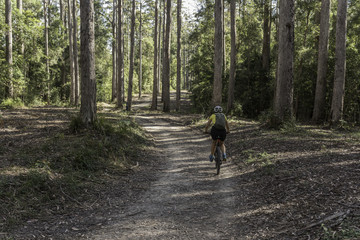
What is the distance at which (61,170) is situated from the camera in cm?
653

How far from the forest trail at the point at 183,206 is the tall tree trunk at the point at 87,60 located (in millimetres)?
3121

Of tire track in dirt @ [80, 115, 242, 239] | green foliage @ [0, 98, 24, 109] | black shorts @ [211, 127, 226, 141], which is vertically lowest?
tire track in dirt @ [80, 115, 242, 239]

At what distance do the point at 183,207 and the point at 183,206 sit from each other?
51 mm

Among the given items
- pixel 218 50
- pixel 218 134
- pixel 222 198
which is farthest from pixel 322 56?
pixel 222 198

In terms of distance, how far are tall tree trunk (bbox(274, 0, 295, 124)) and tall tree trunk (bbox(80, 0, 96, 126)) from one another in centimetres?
850

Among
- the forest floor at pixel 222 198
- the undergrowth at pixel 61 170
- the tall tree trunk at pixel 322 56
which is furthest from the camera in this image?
the tall tree trunk at pixel 322 56

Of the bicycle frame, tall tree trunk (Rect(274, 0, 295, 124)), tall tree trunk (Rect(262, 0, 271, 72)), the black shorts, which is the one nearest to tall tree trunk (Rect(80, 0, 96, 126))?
the black shorts

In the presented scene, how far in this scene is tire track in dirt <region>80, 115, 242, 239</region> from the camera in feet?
14.4

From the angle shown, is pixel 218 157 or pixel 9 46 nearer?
pixel 218 157

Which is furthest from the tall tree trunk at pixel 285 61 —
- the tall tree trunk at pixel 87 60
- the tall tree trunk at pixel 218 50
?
the tall tree trunk at pixel 87 60

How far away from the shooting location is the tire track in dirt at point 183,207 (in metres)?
4.40

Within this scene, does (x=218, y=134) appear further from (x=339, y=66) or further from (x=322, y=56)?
(x=322, y=56)

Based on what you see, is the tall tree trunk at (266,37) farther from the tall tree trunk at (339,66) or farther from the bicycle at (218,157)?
the bicycle at (218,157)

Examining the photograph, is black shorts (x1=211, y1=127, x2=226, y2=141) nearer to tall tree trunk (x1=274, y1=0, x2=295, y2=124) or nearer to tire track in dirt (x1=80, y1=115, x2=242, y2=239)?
tire track in dirt (x1=80, y1=115, x2=242, y2=239)
